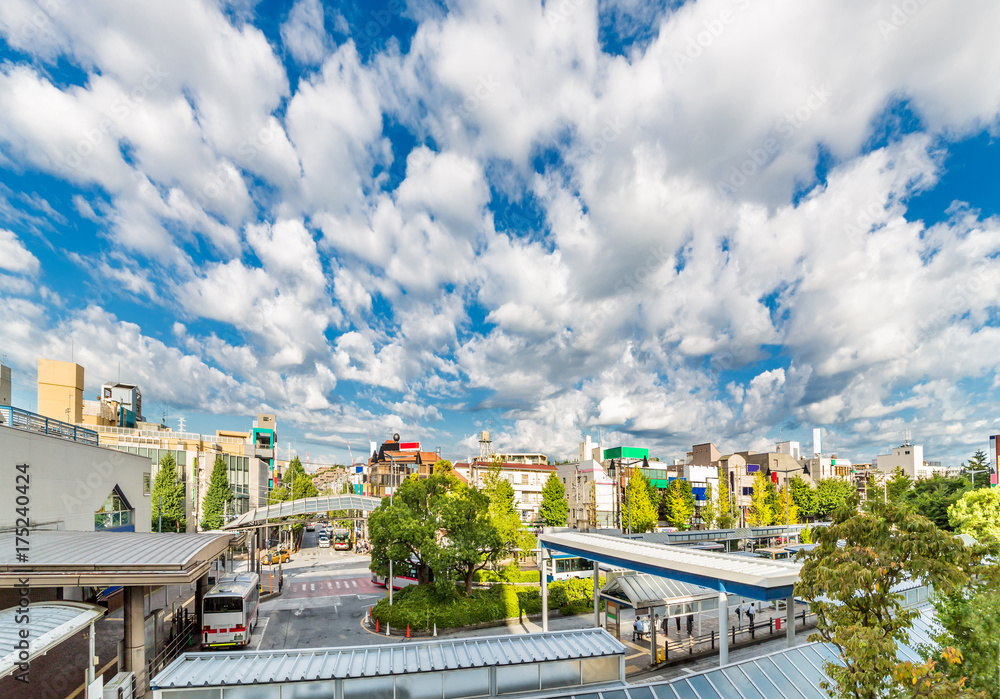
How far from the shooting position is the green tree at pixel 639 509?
70875 millimetres

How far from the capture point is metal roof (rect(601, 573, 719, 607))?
26.6 m

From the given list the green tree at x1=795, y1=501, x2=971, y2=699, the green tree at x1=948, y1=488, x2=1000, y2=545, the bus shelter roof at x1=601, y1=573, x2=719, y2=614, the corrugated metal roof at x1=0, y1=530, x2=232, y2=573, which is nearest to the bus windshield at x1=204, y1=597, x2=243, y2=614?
the corrugated metal roof at x1=0, y1=530, x2=232, y2=573

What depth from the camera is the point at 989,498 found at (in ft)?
135

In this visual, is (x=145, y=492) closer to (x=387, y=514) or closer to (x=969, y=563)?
(x=387, y=514)

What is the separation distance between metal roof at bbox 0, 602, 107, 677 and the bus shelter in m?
19.6

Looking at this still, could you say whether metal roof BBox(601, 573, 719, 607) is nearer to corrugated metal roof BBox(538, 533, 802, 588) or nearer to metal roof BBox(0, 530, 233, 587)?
corrugated metal roof BBox(538, 533, 802, 588)

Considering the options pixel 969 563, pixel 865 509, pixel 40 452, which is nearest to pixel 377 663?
pixel 865 509

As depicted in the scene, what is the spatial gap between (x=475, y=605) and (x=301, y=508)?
35051 millimetres

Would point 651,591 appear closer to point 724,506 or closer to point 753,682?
point 753,682

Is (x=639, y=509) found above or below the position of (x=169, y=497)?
below

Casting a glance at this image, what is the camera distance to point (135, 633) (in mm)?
18578

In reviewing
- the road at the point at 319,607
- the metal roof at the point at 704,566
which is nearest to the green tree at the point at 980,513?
the metal roof at the point at 704,566

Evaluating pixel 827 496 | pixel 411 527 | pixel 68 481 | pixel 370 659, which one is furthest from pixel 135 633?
pixel 827 496

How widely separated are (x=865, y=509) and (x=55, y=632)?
20.1m
